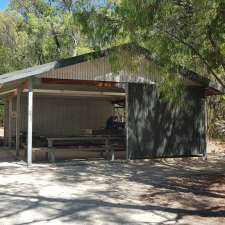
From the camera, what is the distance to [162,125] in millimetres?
15672

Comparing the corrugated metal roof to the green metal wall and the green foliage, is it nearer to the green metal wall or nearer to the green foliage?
the green metal wall

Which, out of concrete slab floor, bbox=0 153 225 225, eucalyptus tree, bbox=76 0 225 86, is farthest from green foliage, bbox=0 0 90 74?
eucalyptus tree, bbox=76 0 225 86

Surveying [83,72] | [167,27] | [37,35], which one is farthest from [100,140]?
[37,35]

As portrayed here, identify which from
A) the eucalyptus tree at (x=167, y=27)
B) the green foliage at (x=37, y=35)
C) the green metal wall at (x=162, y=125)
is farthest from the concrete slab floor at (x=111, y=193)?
the green foliage at (x=37, y=35)

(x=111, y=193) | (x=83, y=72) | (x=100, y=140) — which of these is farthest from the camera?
(x=100, y=140)

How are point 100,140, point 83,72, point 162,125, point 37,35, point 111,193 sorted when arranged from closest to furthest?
point 111,193, point 83,72, point 162,125, point 100,140, point 37,35

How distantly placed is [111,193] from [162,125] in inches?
256

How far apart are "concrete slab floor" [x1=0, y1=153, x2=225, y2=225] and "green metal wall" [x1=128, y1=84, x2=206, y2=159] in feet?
3.81

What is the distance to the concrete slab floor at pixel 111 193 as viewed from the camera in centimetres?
740

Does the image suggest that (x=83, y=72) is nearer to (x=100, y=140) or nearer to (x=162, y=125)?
(x=100, y=140)

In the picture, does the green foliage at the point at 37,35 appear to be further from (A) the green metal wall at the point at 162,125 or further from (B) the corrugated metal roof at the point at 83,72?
(B) the corrugated metal roof at the point at 83,72

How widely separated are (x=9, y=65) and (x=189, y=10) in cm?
2797

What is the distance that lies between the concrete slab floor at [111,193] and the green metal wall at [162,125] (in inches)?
45.7

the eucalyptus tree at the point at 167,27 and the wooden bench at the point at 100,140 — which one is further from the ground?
the eucalyptus tree at the point at 167,27
